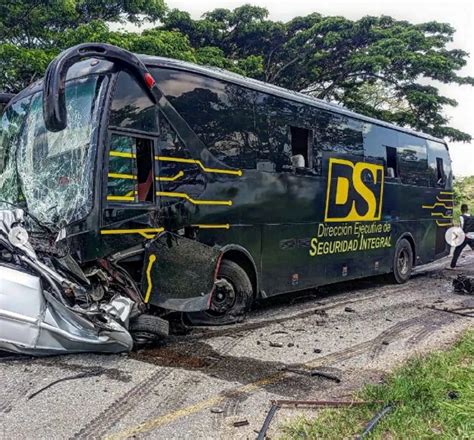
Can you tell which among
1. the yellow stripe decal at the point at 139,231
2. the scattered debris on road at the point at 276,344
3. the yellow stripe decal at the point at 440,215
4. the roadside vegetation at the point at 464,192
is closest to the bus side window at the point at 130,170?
the yellow stripe decal at the point at 139,231

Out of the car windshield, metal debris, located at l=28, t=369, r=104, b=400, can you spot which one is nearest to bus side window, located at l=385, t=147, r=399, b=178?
the car windshield

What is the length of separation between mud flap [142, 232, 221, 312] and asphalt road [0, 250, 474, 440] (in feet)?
1.64

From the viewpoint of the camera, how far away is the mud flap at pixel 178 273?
17.1ft

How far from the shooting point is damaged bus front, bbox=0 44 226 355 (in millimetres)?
4559

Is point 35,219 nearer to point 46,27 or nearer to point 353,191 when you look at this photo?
point 353,191

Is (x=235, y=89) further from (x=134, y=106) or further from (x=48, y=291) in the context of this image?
(x=48, y=291)

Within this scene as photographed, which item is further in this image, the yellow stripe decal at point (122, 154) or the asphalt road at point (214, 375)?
the yellow stripe decal at point (122, 154)

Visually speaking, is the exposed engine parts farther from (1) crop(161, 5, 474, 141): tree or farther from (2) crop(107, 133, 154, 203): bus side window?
(1) crop(161, 5, 474, 141): tree

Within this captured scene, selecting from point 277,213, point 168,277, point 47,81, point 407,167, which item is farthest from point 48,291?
point 407,167

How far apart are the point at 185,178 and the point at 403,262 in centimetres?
Result: 681

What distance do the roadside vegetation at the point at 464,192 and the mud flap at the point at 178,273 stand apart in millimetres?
22936

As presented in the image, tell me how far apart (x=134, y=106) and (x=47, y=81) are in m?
1.12

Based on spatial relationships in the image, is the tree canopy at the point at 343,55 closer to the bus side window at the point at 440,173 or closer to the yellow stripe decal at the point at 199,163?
the bus side window at the point at 440,173

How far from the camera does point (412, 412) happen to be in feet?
12.0
